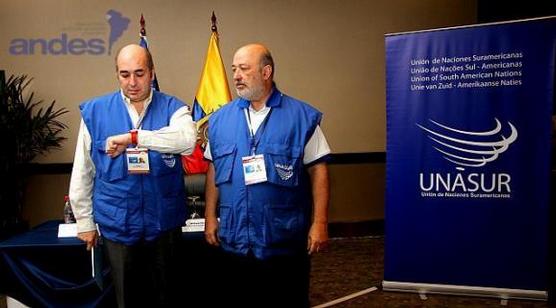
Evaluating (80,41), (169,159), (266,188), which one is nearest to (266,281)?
(266,188)

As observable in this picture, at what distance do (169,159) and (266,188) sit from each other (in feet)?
1.29

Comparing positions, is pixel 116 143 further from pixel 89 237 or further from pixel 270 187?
pixel 270 187

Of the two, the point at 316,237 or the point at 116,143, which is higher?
the point at 116,143

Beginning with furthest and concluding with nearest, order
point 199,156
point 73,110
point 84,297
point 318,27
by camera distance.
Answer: point 318,27 → point 73,110 → point 199,156 → point 84,297

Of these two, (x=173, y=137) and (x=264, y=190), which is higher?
(x=173, y=137)

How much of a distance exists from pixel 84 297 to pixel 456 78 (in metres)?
2.38

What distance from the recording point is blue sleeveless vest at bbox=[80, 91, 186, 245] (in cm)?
184

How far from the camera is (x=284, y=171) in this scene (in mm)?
1845

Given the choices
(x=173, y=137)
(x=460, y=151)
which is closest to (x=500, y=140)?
(x=460, y=151)

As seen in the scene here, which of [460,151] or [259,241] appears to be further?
[460,151]

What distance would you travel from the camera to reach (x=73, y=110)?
4.32 m

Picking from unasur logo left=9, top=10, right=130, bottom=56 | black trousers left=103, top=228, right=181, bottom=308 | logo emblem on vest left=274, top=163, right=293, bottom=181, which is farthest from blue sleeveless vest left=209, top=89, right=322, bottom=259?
unasur logo left=9, top=10, right=130, bottom=56

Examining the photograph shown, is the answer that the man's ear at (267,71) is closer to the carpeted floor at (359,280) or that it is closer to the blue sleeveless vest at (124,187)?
the blue sleeveless vest at (124,187)

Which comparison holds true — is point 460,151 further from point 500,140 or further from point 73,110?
point 73,110
